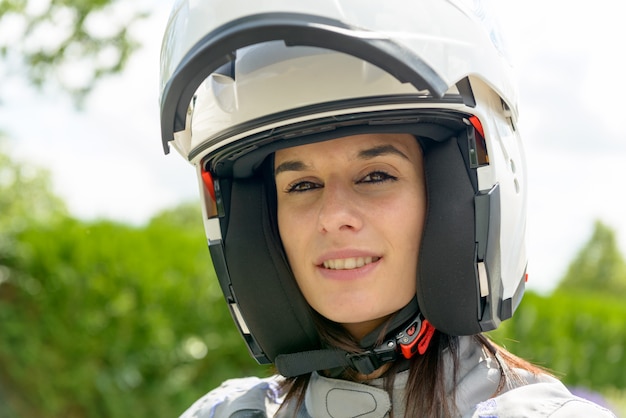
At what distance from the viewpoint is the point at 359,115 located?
→ 1.82 metres

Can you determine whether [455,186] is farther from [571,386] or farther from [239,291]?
[571,386]

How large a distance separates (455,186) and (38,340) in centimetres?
433

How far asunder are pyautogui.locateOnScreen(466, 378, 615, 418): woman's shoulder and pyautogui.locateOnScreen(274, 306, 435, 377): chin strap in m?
0.23

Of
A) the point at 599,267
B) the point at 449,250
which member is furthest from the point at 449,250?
the point at 599,267

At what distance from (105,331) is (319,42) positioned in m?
4.20

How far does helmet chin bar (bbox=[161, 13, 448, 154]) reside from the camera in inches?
65.1

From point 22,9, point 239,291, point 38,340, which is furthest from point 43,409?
point 239,291

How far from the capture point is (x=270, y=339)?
2.15 m

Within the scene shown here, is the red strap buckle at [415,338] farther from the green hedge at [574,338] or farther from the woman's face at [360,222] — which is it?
the green hedge at [574,338]

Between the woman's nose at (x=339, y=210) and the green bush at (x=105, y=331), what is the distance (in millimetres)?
3810

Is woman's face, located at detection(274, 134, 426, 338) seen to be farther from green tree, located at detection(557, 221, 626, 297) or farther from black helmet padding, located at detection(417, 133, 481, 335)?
green tree, located at detection(557, 221, 626, 297)

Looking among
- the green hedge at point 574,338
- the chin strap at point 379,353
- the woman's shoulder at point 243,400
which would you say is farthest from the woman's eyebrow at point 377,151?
the green hedge at point 574,338

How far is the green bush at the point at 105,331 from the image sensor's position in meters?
5.49

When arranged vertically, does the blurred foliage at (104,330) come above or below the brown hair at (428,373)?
below
